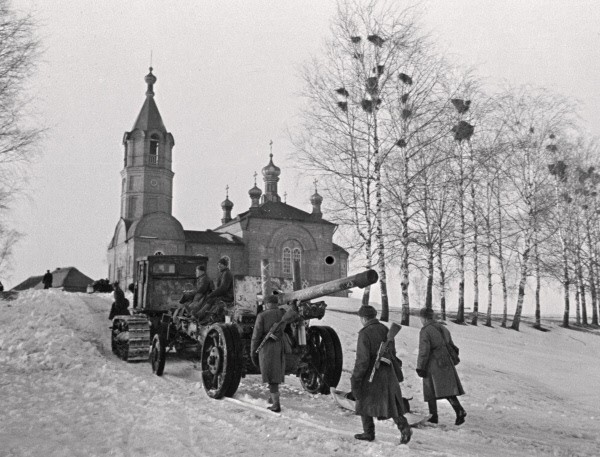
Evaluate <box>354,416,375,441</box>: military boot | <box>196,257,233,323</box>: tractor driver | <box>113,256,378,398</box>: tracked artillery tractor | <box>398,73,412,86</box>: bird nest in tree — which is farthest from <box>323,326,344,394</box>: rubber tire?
<box>398,73,412,86</box>: bird nest in tree

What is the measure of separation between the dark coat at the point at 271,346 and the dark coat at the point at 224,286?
82.5 inches

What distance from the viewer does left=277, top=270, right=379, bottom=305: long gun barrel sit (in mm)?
6855

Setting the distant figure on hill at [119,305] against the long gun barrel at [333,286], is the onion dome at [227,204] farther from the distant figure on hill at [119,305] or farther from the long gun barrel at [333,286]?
the long gun barrel at [333,286]

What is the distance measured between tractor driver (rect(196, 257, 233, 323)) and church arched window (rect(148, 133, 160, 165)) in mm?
40520

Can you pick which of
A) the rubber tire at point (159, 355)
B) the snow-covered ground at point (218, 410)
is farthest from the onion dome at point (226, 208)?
the rubber tire at point (159, 355)

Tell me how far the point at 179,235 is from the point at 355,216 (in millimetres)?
27655

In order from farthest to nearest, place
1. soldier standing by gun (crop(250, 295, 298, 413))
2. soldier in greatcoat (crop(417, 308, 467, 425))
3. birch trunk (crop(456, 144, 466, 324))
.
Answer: birch trunk (crop(456, 144, 466, 324)), soldier standing by gun (crop(250, 295, 298, 413)), soldier in greatcoat (crop(417, 308, 467, 425))

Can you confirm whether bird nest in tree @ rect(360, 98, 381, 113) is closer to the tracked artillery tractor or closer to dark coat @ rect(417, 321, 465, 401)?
the tracked artillery tractor

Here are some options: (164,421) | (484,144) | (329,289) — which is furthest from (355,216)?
(164,421)

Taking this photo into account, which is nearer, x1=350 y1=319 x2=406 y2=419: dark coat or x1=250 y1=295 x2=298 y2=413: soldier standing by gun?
x1=350 y1=319 x2=406 y2=419: dark coat

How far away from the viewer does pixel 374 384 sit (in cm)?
618

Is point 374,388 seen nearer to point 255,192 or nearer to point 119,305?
point 119,305

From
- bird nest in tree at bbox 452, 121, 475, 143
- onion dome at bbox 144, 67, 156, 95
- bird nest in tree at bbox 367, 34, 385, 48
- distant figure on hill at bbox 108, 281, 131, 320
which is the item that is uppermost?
onion dome at bbox 144, 67, 156, 95

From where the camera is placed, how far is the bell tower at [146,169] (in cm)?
4788
